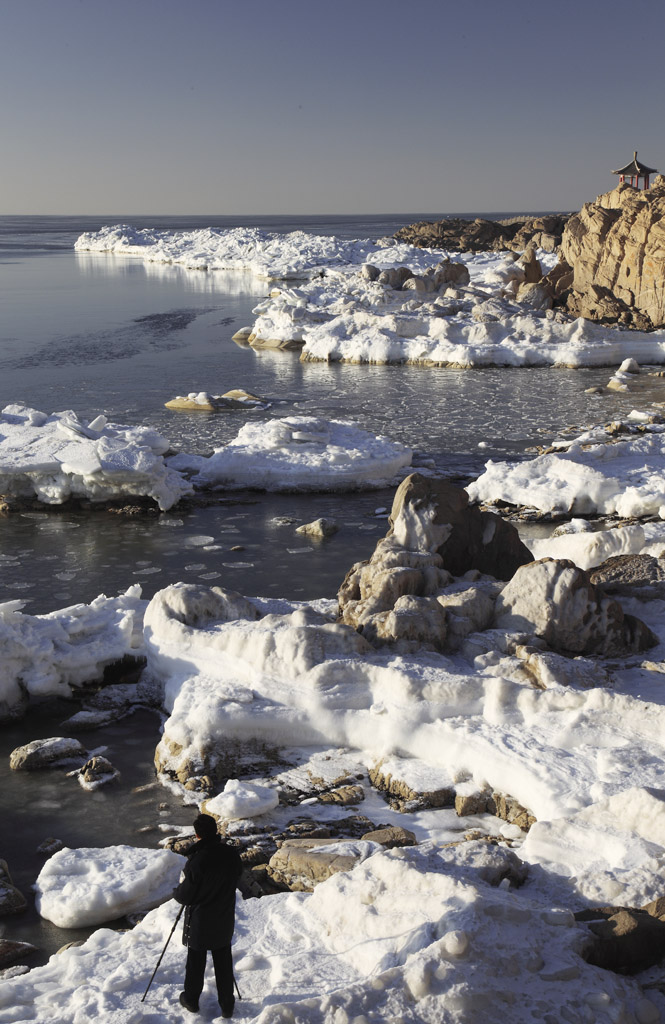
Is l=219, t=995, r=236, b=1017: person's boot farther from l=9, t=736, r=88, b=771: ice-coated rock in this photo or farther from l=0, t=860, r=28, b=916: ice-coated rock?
l=9, t=736, r=88, b=771: ice-coated rock

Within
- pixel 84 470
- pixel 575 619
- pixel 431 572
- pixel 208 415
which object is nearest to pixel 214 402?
pixel 208 415

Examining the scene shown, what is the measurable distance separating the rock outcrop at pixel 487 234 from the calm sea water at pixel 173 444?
22.7 metres

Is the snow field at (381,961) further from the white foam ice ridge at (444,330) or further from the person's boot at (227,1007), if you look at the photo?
the white foam ice ridge at (444,330)

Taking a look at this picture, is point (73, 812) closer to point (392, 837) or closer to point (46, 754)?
point (46, 754)

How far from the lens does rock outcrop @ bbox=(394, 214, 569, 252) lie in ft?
191

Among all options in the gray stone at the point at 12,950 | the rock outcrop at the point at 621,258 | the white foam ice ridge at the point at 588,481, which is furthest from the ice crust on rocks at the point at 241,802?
the rock outcrop at the point at 621,258

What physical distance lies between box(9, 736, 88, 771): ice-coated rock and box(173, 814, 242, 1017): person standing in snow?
3.67 m

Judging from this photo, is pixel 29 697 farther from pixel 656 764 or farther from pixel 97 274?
pixel 97 274

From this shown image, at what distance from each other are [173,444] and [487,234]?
53603mm

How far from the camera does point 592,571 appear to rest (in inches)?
366

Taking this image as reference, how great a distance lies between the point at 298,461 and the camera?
52.2 ft

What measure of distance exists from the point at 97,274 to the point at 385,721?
189ft

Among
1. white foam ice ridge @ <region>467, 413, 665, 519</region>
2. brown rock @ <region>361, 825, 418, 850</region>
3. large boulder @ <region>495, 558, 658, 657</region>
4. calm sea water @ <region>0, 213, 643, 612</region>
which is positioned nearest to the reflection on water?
brown rock @ <region>361, 825, 418, 850</region>

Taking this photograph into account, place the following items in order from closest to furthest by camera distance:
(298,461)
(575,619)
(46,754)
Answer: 1. (46,754)
2. (575,619)
3. (298,461)
